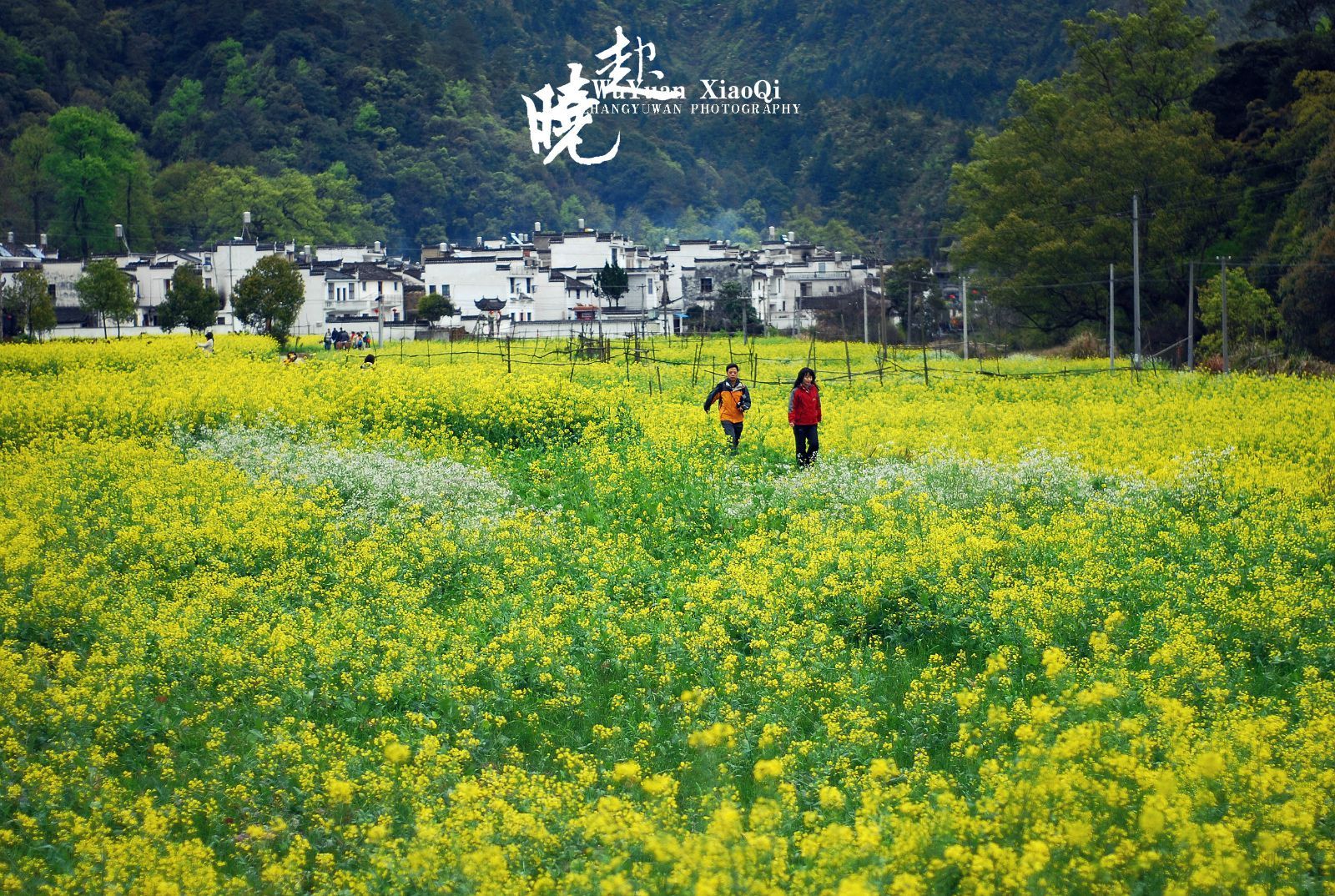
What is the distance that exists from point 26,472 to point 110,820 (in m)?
8.62

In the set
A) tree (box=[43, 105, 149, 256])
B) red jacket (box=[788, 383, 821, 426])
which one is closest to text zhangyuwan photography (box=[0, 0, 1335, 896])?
red jacket (box=[788, 383, 821, 426])

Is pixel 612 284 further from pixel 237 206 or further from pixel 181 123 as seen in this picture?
pixel 181 123

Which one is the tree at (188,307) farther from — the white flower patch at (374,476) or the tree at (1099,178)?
the white flower patch at (374,476)

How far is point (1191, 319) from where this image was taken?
101 feet

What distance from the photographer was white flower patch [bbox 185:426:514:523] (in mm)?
13234

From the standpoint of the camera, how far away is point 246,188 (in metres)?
83.6

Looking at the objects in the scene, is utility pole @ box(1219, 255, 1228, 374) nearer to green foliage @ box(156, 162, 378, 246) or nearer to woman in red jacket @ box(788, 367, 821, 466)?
woman in red jacket @ box(788, 367, 821, 466)

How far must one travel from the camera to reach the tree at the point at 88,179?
3179 inches

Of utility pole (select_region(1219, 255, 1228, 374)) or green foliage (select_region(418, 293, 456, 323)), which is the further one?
green foliage (select_region(418, 293, 456, 323))

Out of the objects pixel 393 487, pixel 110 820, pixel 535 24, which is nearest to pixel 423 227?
pixel 535 24

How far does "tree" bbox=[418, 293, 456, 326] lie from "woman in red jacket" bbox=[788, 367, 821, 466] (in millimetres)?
48140

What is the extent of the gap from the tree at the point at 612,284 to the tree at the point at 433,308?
7578mm

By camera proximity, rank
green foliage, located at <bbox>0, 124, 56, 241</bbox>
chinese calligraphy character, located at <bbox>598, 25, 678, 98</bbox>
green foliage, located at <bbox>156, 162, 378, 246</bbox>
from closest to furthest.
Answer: green foliage, located at <bbox>0, 124, 56, 241</bbox> → green foliage, located at <bbox>156, 162, 378, 246</bbox> → chinese calligraphy character, located at <bbox>598, 25, 678, 98</bbox>

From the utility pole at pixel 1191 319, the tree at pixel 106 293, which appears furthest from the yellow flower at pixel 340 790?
the tree at pixel 106 293
